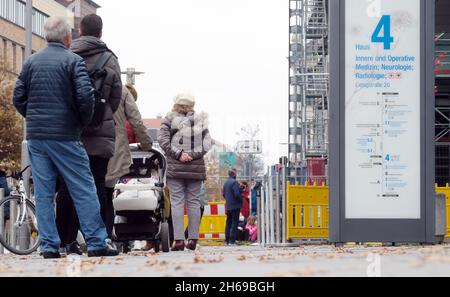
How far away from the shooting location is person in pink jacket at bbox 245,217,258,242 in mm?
33197

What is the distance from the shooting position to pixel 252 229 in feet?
110

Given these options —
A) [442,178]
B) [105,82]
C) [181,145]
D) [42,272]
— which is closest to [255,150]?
[442,178]

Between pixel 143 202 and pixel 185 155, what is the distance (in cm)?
151

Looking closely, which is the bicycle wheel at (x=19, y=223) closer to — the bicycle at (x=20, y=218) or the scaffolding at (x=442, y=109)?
the bicycle at (x=20, y=218)

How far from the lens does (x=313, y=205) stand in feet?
71.5

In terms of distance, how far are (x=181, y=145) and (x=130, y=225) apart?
162cm

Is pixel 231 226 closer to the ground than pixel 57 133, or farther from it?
closer to the ground

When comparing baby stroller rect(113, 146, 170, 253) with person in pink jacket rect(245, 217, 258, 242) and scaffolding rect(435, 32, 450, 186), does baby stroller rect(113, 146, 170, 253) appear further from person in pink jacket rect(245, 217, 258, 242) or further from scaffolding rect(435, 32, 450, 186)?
scaffolding rect(435, 32, 450, 186)

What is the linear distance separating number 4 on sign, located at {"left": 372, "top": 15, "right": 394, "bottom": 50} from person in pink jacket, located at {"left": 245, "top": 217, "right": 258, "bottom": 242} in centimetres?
1940

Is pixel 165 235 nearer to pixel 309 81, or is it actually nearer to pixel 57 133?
pixel 57 133

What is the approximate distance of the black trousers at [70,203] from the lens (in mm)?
10906

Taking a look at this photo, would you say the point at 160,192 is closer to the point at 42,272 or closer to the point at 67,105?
the point at 67,105

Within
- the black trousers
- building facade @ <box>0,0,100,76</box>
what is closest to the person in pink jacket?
the black trousers

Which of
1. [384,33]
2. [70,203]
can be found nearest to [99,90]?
[70,203]
